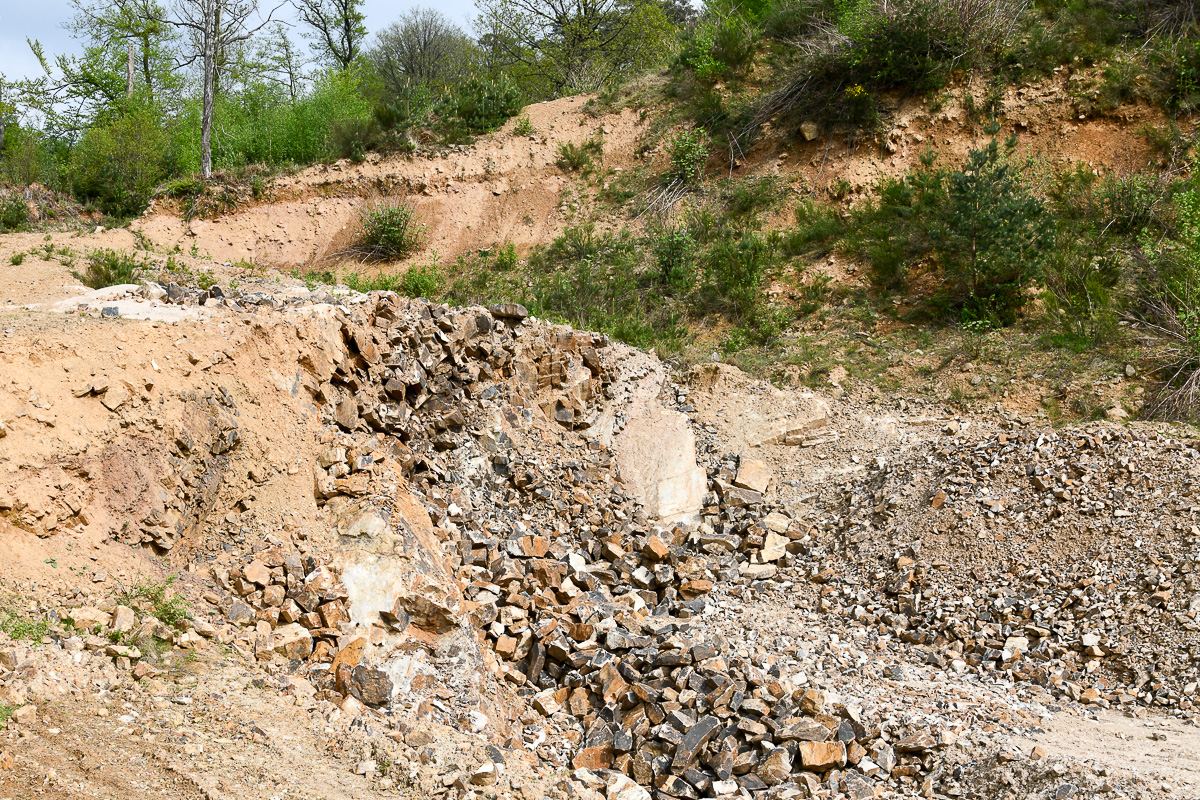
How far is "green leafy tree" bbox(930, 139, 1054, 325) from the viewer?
10.1 m

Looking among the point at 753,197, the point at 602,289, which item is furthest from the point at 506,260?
the point at 753,197

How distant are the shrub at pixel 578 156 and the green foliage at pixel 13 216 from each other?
29.0 feet

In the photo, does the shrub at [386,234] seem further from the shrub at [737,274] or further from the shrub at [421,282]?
the shrub at [737,274]

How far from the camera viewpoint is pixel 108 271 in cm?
782

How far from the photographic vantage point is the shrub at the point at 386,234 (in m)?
14.3

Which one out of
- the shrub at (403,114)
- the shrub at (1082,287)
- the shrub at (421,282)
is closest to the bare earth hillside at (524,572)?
the shrub at (1082,287)

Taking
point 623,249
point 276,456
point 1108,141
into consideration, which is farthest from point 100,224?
point 1108,141

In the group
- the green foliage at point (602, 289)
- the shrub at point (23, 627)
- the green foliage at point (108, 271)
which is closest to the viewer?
the shrub at point (23, 627)

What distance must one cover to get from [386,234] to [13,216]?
5.35 m

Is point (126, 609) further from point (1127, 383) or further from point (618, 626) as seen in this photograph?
point (1127, 383)

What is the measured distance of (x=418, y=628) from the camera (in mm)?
5434

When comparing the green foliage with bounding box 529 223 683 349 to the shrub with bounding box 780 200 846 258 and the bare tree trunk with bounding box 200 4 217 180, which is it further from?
the bare tree trunk with bounding box 200 4 217 180

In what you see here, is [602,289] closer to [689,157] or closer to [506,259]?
[506,259]

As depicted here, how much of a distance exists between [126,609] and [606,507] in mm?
4232
